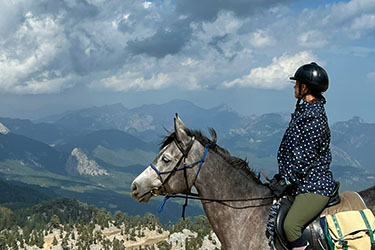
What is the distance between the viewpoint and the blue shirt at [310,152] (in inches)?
261

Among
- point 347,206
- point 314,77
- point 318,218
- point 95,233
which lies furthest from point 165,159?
point 95,233

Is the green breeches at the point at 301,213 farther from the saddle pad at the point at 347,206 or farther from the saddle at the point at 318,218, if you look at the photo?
the saddle pad at the point at 347,206

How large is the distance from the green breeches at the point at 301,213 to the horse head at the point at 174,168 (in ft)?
7.60

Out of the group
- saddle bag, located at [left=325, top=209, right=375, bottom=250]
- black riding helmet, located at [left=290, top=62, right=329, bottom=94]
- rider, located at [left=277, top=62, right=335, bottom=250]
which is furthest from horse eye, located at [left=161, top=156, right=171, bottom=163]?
saddle bag, located at [left=325, top=209, right=375, bottom=250]

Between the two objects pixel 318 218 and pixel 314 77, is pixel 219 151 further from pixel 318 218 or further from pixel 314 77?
pixel 314 77

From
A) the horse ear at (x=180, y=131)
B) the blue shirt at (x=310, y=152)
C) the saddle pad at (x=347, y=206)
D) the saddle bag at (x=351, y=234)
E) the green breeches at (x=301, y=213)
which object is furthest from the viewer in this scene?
the horse ear at (x=180, y=131)

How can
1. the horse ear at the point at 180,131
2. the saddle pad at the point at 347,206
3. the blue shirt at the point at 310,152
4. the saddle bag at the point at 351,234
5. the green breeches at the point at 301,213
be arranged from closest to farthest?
the green breeches at the point at 301,213 → the blue shirt at the point at 310,152 → the saddle bag at the point at 351,234 → the saddle pad at the point at 347,206 → the horse ear at the point at 180,131

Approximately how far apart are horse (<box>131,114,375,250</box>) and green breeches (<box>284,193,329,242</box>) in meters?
0.85

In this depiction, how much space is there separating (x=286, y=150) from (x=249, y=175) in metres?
1.16

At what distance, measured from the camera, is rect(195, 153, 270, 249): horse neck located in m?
→ 7.18

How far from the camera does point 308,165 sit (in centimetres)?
666

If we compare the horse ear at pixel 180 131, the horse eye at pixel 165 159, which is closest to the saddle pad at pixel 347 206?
the horse ear at pixel 180 131

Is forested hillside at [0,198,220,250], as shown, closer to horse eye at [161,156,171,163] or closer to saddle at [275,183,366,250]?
horse eye at [161,156,171,163]

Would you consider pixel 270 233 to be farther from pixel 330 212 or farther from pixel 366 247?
pixel 366 247
